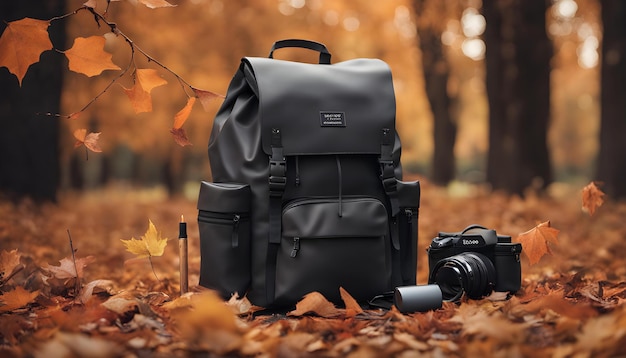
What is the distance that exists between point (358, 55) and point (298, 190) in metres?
12.7

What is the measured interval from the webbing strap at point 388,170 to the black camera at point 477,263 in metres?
0.31

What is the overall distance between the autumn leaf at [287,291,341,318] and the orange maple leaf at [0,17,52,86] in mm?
1497

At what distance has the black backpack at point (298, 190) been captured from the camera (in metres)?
3.16

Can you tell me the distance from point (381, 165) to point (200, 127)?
11.8 metres

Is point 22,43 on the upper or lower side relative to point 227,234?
upper

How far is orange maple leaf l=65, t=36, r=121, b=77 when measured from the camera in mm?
3084

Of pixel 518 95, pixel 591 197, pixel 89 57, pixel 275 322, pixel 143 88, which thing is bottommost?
pixel 275 322

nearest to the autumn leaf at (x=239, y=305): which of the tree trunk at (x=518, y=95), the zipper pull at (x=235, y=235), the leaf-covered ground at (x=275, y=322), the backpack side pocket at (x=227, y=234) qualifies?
the leaf-covered ground at (x=275, y=322)

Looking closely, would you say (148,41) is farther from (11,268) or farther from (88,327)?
(88,327)

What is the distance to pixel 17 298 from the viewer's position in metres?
2.93

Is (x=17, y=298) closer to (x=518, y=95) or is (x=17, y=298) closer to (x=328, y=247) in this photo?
(x=328, y=247)

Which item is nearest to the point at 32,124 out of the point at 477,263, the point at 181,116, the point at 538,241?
the point at 181,116

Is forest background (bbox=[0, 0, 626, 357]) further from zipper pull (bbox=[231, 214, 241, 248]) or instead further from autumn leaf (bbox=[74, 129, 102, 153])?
autumn leaf (bbox=[74, 129, 102, 153])

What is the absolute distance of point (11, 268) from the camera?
339 centimetres
